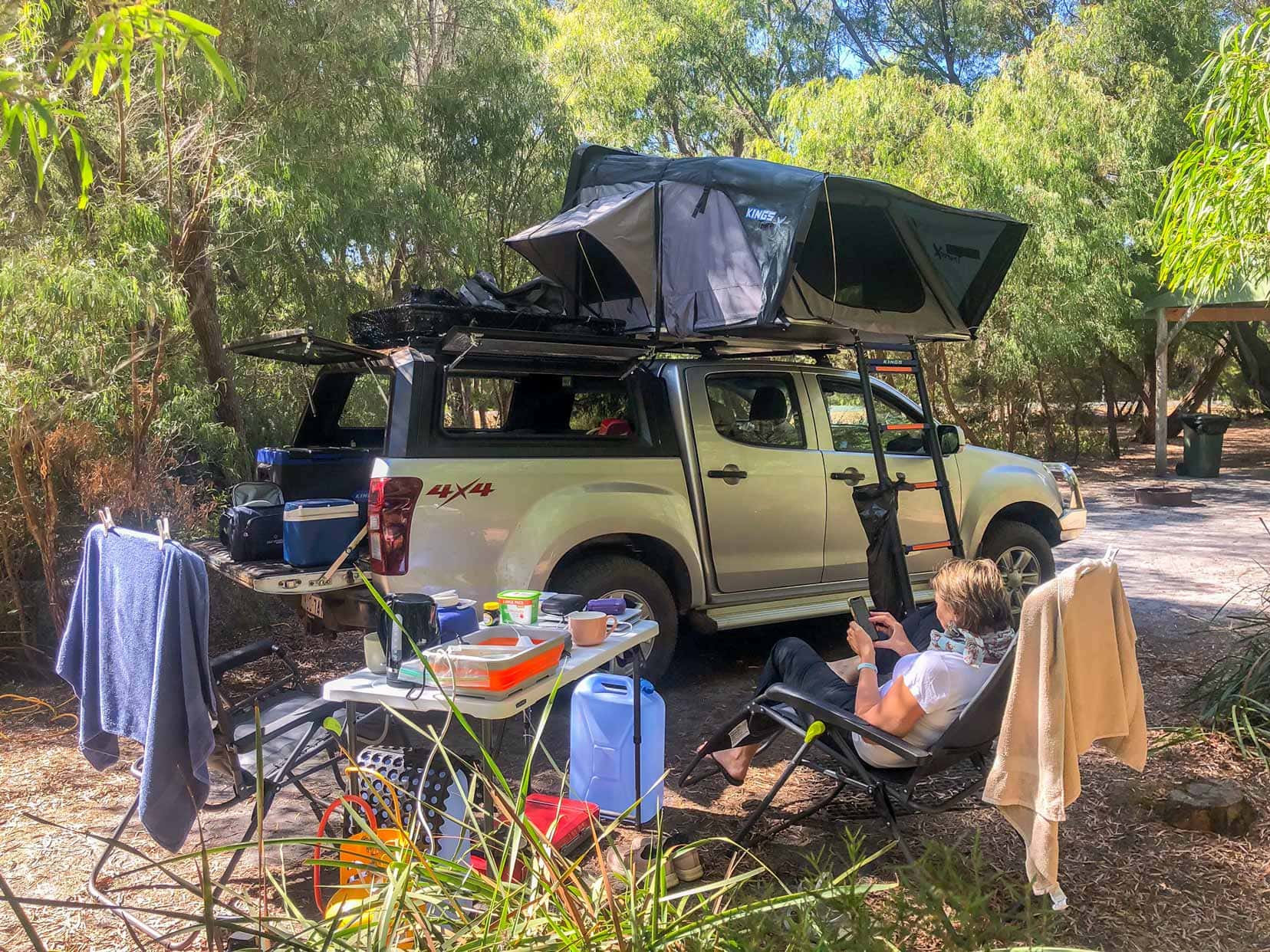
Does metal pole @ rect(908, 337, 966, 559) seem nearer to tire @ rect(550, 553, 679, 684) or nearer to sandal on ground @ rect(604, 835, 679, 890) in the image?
tire @ rect(550, 553, 679, 684)

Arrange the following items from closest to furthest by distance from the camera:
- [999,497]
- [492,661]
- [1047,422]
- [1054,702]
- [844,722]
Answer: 1. [1054,702]
2. [492,661]
3. [844,722]
4. [999,497]
5. [1047,422]

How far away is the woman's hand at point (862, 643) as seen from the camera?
144 inches

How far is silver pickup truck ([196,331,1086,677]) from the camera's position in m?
4.63

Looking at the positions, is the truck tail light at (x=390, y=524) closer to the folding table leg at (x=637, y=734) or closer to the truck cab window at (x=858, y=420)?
the folding table leg at (x=637, y=734)

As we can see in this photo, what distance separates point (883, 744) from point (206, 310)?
5.82 meters

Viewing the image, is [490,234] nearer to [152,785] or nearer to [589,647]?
[589,647]

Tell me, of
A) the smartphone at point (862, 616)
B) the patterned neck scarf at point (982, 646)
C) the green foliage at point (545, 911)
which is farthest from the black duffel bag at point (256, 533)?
the patterned neck scarf at point (982, 646)

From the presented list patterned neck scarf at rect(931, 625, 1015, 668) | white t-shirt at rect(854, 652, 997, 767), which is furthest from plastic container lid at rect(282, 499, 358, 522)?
patterned neck scarf at rect(931, 625, 1015, 668)

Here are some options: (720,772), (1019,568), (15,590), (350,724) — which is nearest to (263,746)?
(350,724)

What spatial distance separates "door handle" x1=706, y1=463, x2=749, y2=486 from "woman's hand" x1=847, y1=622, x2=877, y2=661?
1985 mm

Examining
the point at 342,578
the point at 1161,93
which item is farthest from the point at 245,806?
the point at 1161,93

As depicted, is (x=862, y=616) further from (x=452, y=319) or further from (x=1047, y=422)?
(x=1047, y=422)

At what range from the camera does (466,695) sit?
9.98ft

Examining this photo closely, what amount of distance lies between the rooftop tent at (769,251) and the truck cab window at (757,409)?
0.35 meters
